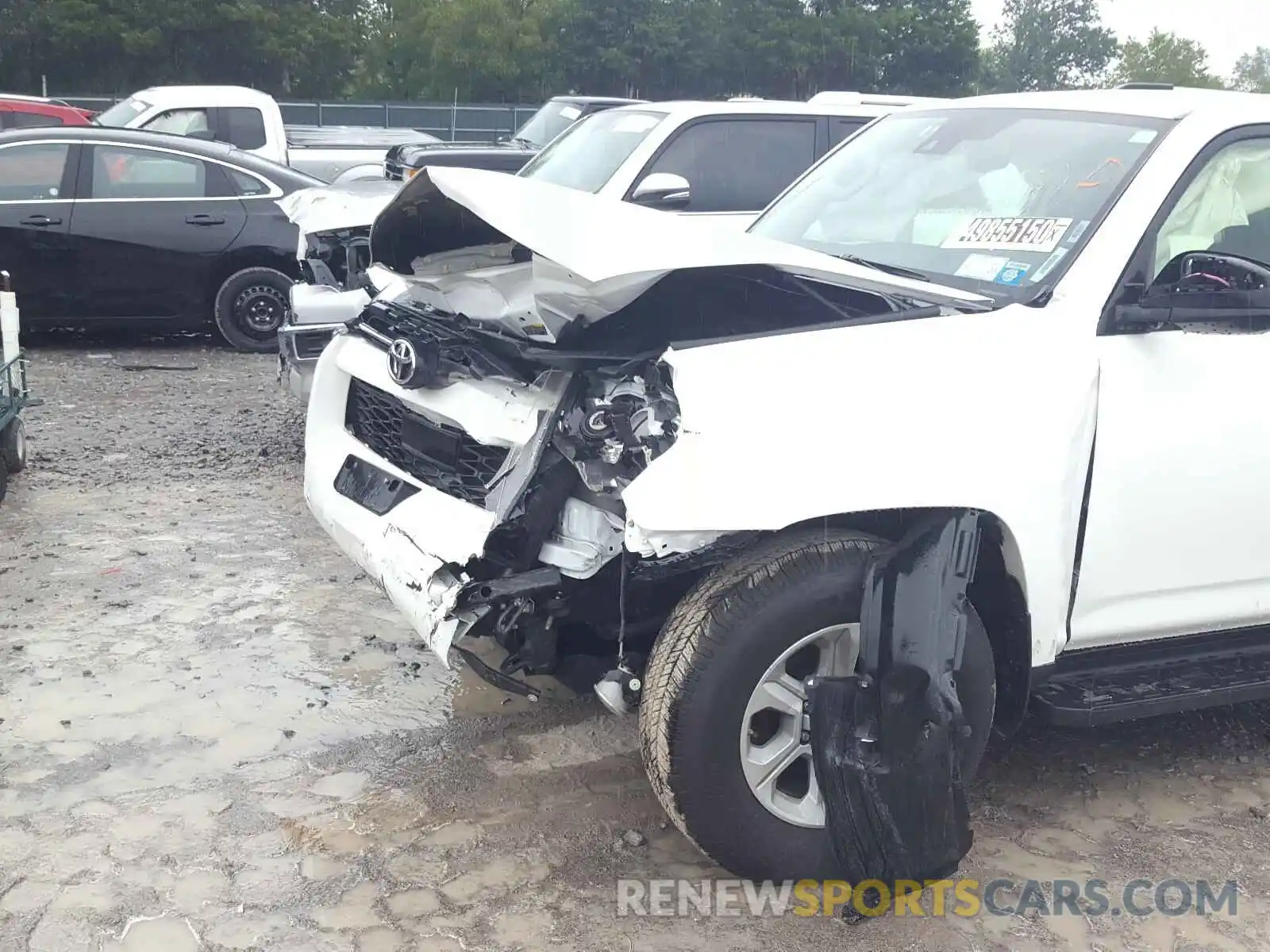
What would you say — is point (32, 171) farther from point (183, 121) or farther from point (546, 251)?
point (546, 251)

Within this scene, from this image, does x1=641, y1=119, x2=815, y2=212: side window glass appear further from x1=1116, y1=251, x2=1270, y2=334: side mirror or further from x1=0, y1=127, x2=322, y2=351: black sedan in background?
x1=1116, y1=251, x2=1270, y2=334: side mirror

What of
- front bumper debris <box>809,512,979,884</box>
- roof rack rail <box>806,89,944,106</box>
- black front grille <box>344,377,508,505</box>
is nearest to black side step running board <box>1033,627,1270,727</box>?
front bumper debris <box>809,512,979,884</box>

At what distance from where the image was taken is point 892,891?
3.18m

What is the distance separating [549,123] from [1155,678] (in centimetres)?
1076

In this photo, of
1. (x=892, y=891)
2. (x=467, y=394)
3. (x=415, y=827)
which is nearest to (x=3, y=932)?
(x=415, y=827)

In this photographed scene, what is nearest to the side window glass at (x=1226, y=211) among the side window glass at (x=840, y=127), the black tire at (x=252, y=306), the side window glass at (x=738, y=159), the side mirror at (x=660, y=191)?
the side mirror at (x=660, y=191)

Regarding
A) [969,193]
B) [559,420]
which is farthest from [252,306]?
[559,420]

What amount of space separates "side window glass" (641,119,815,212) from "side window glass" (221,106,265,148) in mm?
7308

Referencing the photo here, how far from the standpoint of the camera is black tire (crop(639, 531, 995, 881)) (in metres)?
2.94

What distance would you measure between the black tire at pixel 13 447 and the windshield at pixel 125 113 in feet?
25.4

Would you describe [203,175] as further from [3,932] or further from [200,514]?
[3,932]

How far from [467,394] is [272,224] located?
6615 millimetres

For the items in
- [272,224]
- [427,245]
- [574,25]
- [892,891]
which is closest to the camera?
[892,891]

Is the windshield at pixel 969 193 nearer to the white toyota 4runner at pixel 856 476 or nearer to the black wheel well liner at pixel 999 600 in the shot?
the white toyota 4runner at pixel 856 476
